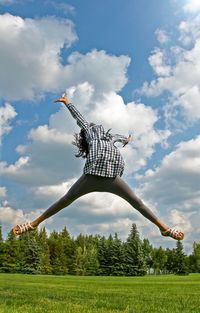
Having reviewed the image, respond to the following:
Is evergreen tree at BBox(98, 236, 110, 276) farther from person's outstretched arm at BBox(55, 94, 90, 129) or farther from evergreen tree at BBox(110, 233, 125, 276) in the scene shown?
person's outstretched arm at BBox(55, 94, 90, 129)

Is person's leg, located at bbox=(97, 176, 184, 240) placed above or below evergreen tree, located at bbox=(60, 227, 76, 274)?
below

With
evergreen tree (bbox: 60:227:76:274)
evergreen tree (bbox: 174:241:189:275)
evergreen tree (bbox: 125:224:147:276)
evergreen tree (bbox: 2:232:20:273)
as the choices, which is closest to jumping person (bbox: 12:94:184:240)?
evergreen tree (bbox: 2:232:20:273)

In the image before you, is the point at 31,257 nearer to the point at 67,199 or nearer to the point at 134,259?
the point at 134,259

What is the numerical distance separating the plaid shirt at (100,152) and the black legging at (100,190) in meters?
0.11

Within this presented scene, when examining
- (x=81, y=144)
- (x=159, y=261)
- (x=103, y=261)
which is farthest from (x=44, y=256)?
(x=81, y=144)

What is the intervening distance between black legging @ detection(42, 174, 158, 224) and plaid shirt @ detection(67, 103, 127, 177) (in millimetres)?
109

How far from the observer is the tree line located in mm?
87188

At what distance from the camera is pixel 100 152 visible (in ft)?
24.9

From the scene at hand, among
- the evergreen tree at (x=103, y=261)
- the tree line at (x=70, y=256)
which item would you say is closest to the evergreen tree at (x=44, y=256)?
the tree line at (x=70, y=256)

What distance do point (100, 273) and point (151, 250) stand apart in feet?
171

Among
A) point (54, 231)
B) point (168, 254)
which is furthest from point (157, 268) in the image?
point (54, 231)

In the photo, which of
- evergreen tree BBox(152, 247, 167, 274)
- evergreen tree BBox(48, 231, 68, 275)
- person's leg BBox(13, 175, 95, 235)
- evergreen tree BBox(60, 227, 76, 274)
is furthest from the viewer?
evergreen tree BBox(152, 247, 167, 274)

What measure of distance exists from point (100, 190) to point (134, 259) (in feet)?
278

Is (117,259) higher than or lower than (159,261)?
lower
